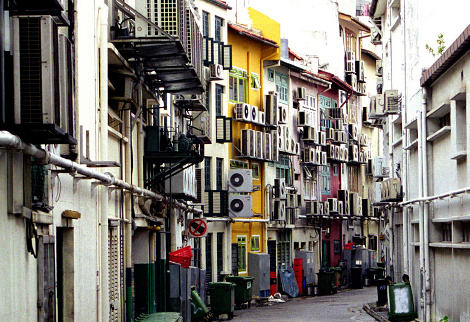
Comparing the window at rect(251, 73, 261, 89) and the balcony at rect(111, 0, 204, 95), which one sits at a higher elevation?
the window at rect(251, 73, 261, 89)

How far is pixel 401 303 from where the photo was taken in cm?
2503

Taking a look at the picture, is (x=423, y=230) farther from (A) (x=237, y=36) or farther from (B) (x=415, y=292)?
(A) (x=237, y=36)

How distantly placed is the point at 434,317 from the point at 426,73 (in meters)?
5.85

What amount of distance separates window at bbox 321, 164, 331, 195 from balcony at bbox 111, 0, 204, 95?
1268 inches

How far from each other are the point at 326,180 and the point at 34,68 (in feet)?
145

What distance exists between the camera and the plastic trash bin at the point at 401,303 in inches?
980

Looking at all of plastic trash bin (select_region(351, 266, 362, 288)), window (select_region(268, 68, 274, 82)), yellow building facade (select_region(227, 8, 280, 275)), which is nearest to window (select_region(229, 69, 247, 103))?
yellow building facade (select_region(227, 8, 280, 275))

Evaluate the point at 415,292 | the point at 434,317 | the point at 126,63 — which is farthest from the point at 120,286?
the point at 415,292

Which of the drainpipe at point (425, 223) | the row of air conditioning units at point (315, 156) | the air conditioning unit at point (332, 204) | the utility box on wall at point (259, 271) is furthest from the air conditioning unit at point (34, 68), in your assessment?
the air conditioning unit at point (332, 204)

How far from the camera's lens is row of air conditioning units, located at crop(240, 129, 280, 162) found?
3991 cm

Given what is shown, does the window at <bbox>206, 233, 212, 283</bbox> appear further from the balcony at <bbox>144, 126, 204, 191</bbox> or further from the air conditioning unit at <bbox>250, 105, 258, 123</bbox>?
the balcony at <bbox>144, 126, 204, 191</bbox>

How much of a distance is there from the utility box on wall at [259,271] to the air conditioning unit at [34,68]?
30.6m

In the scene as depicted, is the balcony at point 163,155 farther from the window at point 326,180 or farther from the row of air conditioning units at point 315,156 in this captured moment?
the window at point 326,180

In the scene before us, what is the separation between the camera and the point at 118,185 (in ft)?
55.1
